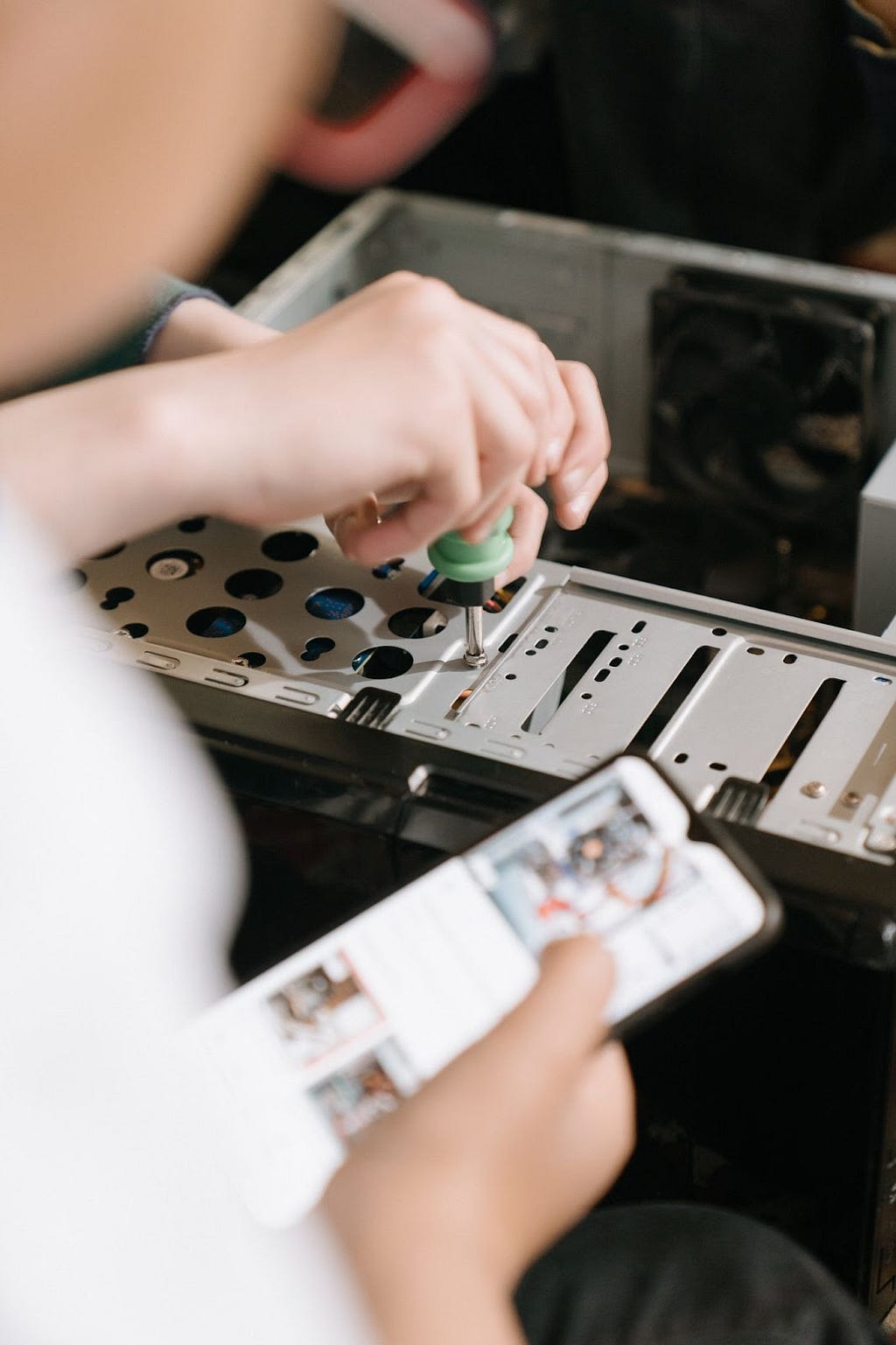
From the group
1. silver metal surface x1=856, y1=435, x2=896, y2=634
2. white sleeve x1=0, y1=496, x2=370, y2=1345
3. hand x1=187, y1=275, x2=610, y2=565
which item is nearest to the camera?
white sleeve x1=0, y1=496, x2=370, y2=1345

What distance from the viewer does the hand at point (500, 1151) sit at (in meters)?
0.47

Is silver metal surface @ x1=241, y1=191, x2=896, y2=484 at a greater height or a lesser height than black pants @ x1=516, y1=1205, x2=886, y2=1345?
greater

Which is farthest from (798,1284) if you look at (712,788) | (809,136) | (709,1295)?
(809,136)

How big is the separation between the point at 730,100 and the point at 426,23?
568mm

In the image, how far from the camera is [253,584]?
842 mm

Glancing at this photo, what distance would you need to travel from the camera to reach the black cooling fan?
117 centimetres

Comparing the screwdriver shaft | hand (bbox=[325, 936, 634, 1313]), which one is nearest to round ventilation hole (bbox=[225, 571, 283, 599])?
the screwdriver shaft

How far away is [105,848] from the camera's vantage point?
0.61m

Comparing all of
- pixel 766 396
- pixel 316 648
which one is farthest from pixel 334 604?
pixel 766 396

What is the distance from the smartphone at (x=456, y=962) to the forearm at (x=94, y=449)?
8.6 inches

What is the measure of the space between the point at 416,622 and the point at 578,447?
0.13 m

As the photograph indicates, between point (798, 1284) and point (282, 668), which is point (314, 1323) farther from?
point (282, 668)

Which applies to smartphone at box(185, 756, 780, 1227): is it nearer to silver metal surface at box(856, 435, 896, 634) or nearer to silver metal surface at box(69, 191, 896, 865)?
silver metal surface at box(69, 191, 896, 865)

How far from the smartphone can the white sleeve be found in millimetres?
62
